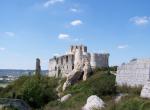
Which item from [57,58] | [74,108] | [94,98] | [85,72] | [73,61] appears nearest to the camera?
[94,98]

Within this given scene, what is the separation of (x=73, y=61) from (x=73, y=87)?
66.3 feet

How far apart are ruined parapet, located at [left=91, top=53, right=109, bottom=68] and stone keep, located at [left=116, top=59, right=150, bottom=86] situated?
22.6 metres

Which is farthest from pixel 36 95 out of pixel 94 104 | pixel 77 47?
pixel 77 47

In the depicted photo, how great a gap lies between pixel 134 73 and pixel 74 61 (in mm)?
33708

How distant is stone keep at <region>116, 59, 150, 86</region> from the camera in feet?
111

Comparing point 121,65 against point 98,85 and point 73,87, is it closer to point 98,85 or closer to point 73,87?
point 98,85

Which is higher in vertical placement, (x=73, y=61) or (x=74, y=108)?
(x=73, y=61)

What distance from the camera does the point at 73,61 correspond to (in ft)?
230

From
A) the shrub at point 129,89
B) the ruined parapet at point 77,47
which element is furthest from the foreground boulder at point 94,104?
the ruined parapet at point 77,47

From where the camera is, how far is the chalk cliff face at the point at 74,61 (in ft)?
208

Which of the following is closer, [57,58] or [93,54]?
[93,54]

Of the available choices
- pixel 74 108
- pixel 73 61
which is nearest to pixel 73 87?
pixel 74 108

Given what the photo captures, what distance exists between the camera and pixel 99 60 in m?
64.0

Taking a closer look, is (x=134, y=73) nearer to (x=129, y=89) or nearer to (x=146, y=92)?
(x=129, y=89)
